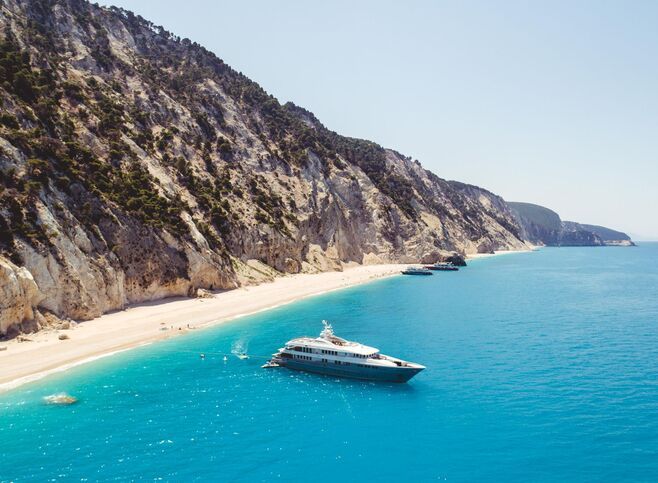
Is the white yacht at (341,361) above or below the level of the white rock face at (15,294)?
below

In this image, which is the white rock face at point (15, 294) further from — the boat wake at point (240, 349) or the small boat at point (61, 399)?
the boat wake at point (240, 349)

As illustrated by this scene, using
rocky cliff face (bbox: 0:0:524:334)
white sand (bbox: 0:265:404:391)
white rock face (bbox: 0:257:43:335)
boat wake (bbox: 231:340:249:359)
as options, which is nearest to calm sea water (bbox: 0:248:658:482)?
boat wake (bbox: 231:340:249:359)

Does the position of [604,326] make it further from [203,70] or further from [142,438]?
[203,70]

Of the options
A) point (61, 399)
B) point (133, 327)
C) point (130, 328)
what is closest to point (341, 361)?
point (61, 399)

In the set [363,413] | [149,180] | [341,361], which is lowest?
[363,413]

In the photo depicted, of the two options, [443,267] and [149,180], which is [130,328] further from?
[443,267]

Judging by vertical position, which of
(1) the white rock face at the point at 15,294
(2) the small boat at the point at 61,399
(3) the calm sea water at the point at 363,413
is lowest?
(3) the calm sea water at the point at 363,413

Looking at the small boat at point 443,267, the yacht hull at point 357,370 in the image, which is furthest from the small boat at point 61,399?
the small boat at point 443,267
